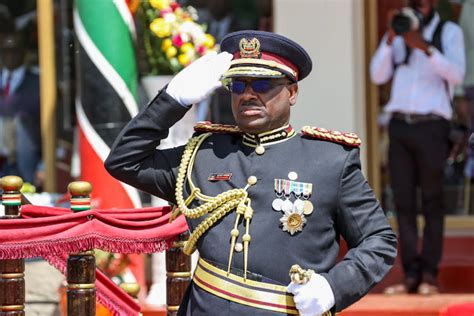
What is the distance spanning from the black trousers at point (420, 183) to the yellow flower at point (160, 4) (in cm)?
165

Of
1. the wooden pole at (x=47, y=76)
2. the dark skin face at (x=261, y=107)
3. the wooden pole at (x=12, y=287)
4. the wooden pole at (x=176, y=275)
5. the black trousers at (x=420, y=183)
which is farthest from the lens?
the wooden pole at (x=47, y=76)

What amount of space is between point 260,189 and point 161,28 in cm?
391

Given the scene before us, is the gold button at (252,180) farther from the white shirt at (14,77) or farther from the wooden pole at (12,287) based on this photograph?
the white shirt at (14,77)

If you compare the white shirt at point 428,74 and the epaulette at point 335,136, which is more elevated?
the white shirt at point 428,74

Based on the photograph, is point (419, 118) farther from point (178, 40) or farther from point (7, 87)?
point (7, 87)

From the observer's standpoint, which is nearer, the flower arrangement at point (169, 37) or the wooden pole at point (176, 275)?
the wooden pole at point (176, 275)

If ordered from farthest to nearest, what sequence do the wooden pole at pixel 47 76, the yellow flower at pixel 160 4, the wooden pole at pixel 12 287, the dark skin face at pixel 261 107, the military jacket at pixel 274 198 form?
the wooden pole at pixel 47 76, the yellow flower at pixel 160 4, the wooden pole at pixel 12 287, the dark skin face at pixel 261 107, the military jacket at pixel 274 198

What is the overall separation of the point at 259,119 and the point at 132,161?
47cm

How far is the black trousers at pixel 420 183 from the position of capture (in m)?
7.88

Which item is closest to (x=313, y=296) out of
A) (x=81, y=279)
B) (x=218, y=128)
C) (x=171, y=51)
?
(x=218, y=128)

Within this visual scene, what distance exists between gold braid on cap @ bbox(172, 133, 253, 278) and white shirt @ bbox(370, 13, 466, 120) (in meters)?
3.83

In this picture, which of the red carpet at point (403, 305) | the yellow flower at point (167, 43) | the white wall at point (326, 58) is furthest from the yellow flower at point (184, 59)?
the red carpet at point (403, 305)

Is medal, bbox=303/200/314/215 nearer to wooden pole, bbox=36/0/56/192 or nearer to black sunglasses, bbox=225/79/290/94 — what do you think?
black sunglasses, bbox=225/79/290/94

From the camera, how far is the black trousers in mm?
7875
